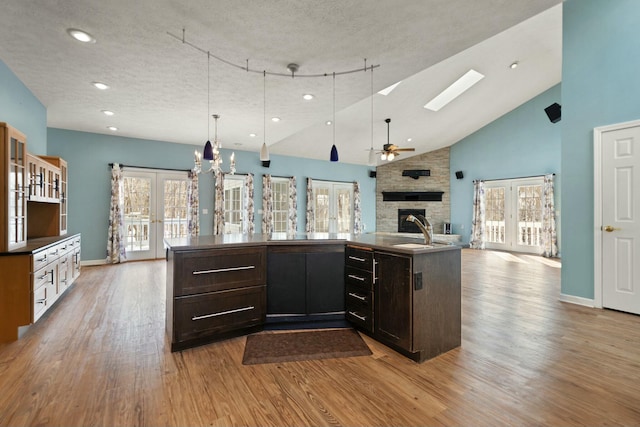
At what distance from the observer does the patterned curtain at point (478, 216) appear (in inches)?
357

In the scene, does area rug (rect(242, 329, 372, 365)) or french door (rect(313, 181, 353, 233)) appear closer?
area rug (rect(242, 329, 372, 365))

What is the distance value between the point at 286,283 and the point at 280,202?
5963 mm

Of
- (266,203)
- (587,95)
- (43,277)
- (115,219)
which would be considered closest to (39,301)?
(43,277)

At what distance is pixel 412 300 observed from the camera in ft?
7.51

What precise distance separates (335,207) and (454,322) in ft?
24.7

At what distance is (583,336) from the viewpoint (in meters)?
2.80

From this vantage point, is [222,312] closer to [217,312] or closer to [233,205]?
[217,312]

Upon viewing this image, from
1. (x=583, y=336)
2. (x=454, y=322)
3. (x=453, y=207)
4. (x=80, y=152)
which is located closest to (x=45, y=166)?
(x=80, y=152)

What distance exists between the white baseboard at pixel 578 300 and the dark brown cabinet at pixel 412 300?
2.35 metres

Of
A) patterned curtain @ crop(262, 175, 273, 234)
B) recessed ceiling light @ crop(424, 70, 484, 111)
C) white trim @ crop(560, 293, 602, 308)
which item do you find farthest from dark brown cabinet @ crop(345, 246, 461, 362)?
patterned curtain @ crop(262, 175, 273, 234)

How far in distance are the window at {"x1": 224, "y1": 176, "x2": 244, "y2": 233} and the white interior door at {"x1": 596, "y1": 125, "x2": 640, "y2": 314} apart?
7.04 m

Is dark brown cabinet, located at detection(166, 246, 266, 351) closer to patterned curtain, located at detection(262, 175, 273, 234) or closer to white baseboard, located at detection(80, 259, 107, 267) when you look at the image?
white baseboard, located at detection(80, 259, 107, 267)

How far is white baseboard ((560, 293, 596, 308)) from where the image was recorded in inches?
145

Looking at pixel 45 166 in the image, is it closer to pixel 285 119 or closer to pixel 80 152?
pixel 80 152
